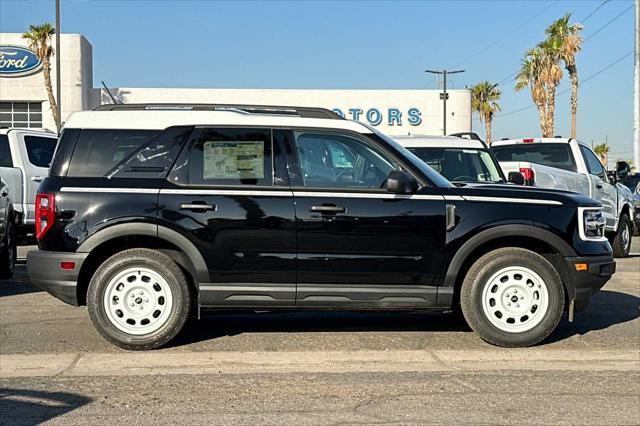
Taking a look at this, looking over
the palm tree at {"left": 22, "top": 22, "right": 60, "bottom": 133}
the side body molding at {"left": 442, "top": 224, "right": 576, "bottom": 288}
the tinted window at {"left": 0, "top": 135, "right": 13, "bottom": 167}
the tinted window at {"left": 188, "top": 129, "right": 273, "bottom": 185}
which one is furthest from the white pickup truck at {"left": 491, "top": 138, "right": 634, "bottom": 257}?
the palm tree at {"left": 22, "top": 22, "right": 60, "bottom": 133}

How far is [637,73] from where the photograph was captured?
24.2 meters

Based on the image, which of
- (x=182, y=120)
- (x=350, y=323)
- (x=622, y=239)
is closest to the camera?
(x=182, y=120)

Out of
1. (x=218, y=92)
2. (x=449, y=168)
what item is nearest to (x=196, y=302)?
(x=449, y=168)

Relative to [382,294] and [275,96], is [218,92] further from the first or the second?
[382,294]

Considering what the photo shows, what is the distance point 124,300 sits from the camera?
6.15 m

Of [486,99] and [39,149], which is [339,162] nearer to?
[39,149]

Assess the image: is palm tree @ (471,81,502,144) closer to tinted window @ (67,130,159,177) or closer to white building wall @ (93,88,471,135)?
white building wall @ (93,88,471,135)

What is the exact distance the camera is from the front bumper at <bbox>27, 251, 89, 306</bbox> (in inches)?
240

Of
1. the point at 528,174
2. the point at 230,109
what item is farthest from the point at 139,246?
the point at 528,174

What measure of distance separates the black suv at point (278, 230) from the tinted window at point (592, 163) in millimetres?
6591

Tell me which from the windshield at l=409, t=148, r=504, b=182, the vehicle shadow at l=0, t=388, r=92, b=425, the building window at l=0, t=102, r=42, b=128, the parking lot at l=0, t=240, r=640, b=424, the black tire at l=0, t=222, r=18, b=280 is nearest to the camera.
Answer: the vehicle shadow at l=0, t=388, r=92, b=425

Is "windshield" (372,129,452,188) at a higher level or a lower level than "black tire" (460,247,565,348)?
higher

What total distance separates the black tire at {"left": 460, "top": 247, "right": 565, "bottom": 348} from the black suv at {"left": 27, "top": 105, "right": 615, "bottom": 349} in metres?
0.01

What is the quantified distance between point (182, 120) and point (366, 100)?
119 ft
